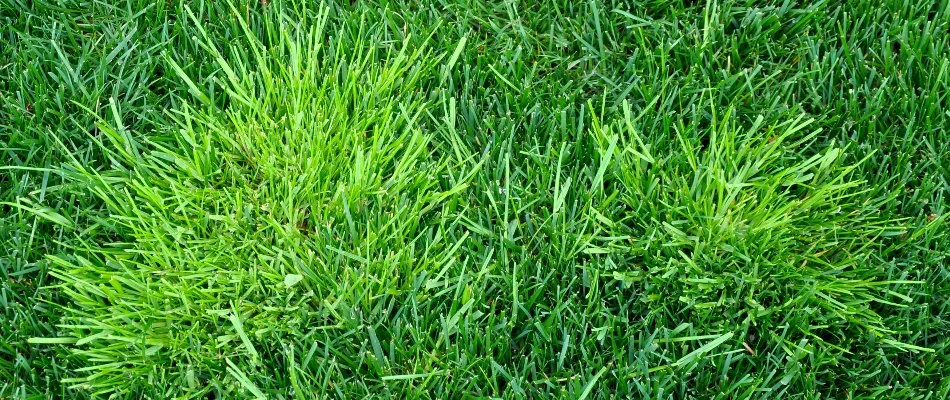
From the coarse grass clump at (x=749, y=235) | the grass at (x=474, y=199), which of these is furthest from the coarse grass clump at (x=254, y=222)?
the coarse grass clump at (x=749, y=235)

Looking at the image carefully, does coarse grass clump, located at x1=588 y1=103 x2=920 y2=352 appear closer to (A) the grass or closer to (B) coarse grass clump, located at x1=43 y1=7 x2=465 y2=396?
(A) the grass

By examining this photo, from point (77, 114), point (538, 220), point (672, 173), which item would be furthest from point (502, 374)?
point (77, 114)

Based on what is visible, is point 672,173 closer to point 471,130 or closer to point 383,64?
point 471,130

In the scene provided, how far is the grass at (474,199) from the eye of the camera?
2150mm

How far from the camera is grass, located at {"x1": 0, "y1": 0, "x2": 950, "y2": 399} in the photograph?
2.15 m

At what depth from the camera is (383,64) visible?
2590mm

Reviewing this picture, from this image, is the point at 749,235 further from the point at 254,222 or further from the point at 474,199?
the point at 254,222

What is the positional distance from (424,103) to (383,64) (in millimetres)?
206

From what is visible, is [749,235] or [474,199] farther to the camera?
[474,199]

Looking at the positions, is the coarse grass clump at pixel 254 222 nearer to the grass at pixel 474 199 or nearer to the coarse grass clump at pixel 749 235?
the grass at pixel 474 199

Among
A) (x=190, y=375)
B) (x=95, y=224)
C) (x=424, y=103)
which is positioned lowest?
(x=190, y=375)

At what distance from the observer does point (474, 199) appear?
7.71 ft

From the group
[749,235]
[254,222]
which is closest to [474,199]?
[254,222]

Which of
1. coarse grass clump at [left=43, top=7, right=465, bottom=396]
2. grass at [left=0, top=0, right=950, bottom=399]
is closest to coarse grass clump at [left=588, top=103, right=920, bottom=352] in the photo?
grass at [left=0, top=0, right=950, bottom=399]
